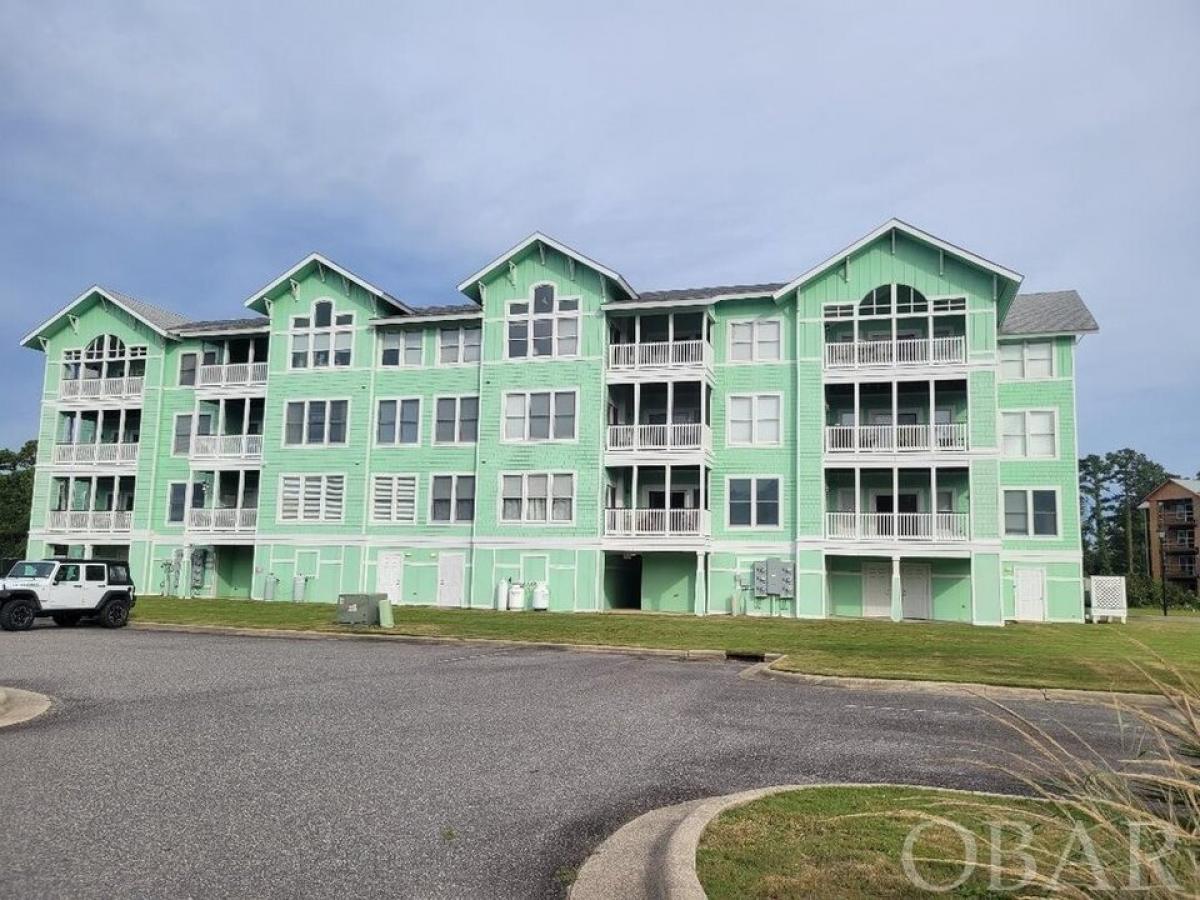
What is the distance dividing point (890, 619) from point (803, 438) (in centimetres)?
705

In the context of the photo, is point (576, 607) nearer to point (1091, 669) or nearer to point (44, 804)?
point (1091, 669)

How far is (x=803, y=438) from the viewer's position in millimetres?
33812

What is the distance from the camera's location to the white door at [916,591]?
33469 millimetres

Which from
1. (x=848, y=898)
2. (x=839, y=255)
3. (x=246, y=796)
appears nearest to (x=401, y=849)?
(x=246, y=796)

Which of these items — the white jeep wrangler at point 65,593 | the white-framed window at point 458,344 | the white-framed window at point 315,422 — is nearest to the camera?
the white jeep wrangler at point 65,593

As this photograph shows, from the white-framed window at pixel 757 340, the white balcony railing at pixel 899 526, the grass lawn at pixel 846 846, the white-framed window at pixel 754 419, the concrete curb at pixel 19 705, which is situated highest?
the white-framed window at pixel 757 340

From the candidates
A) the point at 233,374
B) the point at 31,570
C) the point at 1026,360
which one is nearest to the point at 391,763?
the point at 31,570

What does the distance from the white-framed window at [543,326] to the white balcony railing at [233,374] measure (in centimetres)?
1177

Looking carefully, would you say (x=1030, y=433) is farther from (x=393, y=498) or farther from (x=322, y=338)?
(x=322, y=338)

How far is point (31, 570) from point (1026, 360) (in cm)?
3363

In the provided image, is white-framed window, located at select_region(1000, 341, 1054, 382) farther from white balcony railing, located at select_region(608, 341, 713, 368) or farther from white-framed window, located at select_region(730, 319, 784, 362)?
white balcony railing, located at select_region(608, 341, 713, 368)

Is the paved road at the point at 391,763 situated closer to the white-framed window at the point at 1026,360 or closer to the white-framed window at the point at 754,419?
the white-framed window at the point at 754,419

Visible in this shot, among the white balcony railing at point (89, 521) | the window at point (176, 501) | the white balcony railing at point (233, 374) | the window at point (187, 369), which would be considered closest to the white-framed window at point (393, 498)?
the white balcony railing at point (233, 374)

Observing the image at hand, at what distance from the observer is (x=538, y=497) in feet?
A: 117
